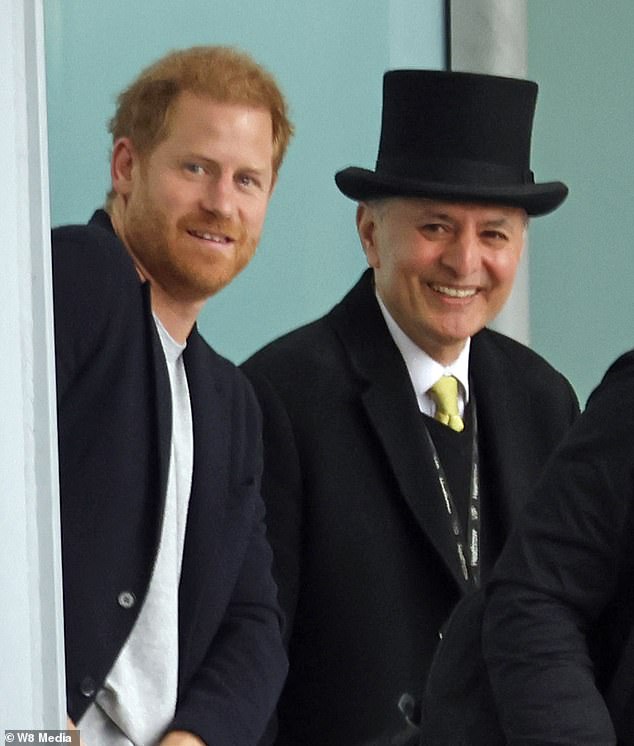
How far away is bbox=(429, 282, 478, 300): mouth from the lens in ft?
7.00

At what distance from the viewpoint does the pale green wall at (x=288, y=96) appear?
6.30 ft

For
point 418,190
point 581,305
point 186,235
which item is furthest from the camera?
point 581,305

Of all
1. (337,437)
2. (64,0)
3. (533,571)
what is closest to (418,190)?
(337,437)

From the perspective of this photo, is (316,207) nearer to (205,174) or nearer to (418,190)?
(418,190)

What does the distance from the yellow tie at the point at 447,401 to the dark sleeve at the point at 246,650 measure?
0.32 m

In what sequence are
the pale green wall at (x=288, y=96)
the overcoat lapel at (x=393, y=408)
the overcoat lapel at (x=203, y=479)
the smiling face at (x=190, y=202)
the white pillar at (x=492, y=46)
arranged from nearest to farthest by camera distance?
the overcoat lapel at (x=203, y=479) → the smiling face at (x=190, y=202) → the pale green wall at (x=288, y=96) → the overcoat lapel at (x=393, y=408) → the white pillar at (x=492, y=46)

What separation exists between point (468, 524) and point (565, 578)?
2.23 ft

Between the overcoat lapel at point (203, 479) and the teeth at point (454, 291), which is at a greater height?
the teeth at point (454, 291)

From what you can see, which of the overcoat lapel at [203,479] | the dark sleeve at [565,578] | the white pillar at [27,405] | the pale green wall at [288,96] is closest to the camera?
the white pillar at [27,405]

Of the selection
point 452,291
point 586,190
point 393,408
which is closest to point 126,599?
point 393,408

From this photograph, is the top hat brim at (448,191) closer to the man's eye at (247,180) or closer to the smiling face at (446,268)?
the smiling face at (446,268)

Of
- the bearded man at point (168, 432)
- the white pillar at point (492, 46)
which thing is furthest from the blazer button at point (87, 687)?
the white pillar at point (492, 46)

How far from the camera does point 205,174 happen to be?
1818 mm

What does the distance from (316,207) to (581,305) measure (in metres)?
0.59
